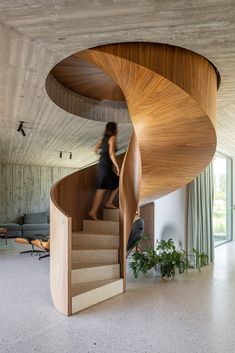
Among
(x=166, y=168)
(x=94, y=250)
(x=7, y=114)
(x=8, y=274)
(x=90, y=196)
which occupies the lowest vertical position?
(x=8, y=274)

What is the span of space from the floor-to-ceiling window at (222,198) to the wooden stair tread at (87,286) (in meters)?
5.78

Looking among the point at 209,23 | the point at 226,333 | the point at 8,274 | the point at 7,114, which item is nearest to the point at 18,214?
the point at 8,274

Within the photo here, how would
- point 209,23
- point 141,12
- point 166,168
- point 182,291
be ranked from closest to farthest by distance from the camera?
point 141,12 → point 209,23 → point 166,168 → point 182,291

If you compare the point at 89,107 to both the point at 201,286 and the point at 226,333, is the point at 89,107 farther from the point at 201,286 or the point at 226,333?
the point at 226,333

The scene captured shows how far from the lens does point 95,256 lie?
4.36 metres

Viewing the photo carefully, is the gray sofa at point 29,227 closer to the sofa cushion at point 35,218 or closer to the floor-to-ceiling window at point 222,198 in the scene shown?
the sofa cushion at point 35,218

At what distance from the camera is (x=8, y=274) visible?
5.16 metres

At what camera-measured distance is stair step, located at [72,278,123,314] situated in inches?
139

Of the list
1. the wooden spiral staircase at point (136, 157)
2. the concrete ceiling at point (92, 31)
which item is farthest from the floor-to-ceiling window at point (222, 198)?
the concrete ceiling at point (92, 31)

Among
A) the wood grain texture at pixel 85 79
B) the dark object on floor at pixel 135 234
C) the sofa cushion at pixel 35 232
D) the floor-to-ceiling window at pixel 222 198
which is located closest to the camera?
the wood grain texture at pixel 85 79

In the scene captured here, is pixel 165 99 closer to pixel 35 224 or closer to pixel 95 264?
pixel 95 264

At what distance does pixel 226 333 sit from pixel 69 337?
154 centimetres

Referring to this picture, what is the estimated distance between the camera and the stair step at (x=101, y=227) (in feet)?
15.6

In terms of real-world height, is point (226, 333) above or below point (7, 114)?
below
